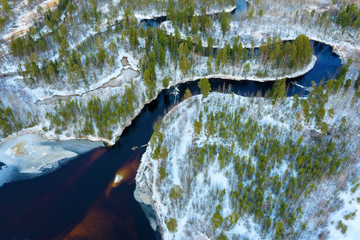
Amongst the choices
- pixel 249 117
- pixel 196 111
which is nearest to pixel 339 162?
pixel 249 117

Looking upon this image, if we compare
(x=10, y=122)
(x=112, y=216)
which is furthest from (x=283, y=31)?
(x=10, y=122)

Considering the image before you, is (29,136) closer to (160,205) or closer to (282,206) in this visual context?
(160,205)

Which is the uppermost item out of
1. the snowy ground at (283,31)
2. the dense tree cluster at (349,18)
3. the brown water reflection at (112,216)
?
the dense tree cluster at (349,18)

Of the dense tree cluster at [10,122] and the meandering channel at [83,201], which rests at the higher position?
the dense tree cluster at [10,122]

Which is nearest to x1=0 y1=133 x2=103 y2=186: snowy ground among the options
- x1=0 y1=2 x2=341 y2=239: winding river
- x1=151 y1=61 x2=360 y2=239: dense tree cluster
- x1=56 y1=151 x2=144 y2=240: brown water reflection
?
x1=0 y1=2 x2=341 y2=239: winding river

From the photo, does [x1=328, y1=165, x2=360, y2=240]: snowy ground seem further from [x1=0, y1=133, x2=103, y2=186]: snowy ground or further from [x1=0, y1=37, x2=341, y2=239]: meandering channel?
[x1=0, y1=133, x2=103, y2=186]: snowy ground

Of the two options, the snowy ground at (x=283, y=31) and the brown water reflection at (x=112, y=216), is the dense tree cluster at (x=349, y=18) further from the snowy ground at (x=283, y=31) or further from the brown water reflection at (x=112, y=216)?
the brown water reflection at (x=112, y=216)

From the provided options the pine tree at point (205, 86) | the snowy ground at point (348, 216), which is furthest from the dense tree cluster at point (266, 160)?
the pine tree at point (205, 86)

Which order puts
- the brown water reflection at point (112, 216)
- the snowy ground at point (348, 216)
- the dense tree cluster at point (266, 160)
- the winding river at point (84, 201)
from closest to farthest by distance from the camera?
1. the snowy ground at point (348, 216)
2. the dense tree cluster at point (266, 160)
3. the brown water reflection at point (112, 216)
4. the winding river at point (84, 201)
